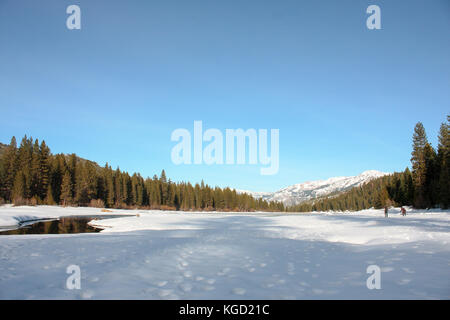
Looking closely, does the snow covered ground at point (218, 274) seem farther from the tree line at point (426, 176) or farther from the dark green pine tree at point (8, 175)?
the dark green pine tree at point (8, 175)

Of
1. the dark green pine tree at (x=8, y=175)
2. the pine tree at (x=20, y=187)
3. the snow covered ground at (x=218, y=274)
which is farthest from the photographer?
the dark green pine tree at (x=8, y=175)

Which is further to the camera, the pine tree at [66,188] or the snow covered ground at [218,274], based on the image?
the pine tree at [66,188]

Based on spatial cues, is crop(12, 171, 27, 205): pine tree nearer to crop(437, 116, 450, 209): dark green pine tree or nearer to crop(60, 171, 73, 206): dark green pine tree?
crop(60, 171, 73, 206): dark green pine tree

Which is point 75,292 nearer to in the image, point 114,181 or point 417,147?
point 417,147

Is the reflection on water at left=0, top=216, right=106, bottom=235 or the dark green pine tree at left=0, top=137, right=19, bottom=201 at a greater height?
the dark green pine tree at left=0, top=137, right=19, bottom=201

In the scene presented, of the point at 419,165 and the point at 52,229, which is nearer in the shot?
the point at 52,229

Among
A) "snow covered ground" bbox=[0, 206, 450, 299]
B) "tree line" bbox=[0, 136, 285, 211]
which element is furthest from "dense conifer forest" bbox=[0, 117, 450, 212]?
"snow covered ground" bbox=[0, 206, 450, 299]

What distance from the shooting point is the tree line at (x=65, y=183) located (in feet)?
188

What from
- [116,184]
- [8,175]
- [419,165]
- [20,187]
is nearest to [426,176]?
[419,165]

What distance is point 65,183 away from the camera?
6144cm

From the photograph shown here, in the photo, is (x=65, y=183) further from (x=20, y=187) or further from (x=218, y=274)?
(x=218, y=274)

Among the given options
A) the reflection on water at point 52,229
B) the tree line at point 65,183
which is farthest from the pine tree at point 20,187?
the reflection on water at point 52,229

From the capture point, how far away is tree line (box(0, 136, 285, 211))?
57312mm

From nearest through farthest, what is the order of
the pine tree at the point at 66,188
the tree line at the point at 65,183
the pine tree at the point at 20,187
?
the pine tree at the point at 20,187
the tree line at the point at 65,183
the pine tree at the point at 66,188
